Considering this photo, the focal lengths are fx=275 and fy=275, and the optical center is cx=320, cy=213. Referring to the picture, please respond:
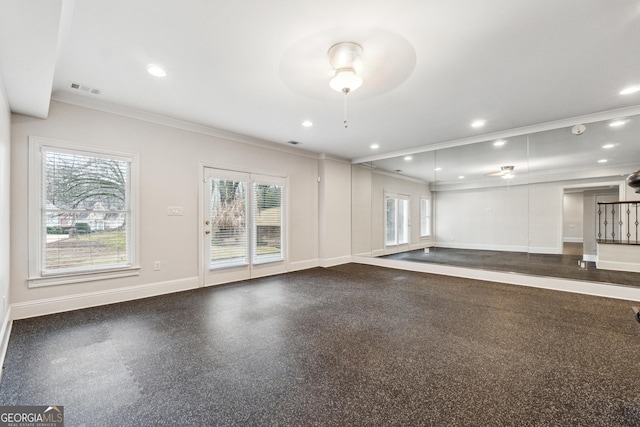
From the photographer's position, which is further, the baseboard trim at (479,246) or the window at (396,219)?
the window at (396,219)

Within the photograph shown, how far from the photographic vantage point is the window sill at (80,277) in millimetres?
3248

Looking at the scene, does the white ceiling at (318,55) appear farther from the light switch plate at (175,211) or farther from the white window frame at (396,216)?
the white window frame at (396,216)

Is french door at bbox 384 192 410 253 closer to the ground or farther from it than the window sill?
farther from it

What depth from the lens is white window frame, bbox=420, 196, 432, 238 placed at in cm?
700

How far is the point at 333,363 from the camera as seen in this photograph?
221 cm

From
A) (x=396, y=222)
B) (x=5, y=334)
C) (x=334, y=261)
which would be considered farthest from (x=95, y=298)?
(x=396, y=222)

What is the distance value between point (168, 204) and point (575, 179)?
7811 mm

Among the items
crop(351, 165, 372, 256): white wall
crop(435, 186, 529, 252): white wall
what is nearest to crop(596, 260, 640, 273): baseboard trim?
crop(435, 186, 529, 252): white wall

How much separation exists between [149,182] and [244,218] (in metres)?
1.65

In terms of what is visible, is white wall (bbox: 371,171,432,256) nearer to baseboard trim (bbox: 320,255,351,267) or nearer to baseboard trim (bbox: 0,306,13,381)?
baseboard trim (bbox: 320,255,351,267)

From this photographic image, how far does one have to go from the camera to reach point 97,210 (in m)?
3.62

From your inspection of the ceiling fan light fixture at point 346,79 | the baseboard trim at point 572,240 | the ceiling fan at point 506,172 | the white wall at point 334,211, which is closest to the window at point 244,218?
the white wall at point 334,211

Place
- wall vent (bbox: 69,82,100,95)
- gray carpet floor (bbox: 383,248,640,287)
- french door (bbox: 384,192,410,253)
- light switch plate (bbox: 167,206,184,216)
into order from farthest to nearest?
1. french door (bbox: 384,192,410,253)
2. gray carpet floor (bbox: 383,248,640,287)
3. light switch plate (bbox: 167,206,184,216)
4. wall vent (bbox: 69,82,100,95)

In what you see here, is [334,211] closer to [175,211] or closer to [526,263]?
[175,211]
